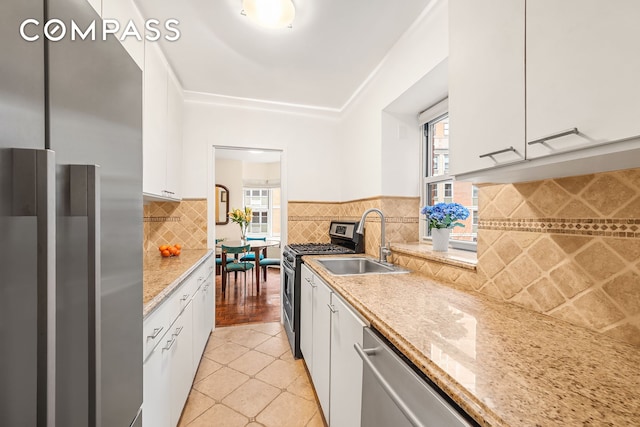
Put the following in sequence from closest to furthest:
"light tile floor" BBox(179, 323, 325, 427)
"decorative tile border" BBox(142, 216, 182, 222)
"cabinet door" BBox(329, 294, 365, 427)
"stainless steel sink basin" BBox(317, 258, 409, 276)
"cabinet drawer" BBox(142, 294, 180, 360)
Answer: "cabinet drawer" BBox(142, 294, 180, 360)
"cabinet door" BBox(329, 294, 365, 427)
"light tile floor" BBox(179, 323, 325, 427)
"stainless steel sink basin" BBox(317, 258, 409, 276)
"decorative tile border" BBox(142, 216, 182, 222)

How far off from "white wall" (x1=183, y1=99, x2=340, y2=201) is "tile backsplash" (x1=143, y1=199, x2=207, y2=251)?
0.14 meters

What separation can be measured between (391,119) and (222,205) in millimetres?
4530

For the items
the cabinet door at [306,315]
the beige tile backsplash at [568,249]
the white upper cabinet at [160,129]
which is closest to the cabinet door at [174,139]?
the white upper cabinet at [160,129]

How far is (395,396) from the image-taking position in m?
0.78

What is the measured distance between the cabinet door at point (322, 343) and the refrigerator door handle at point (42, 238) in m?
1.24

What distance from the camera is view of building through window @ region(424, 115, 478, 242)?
199cm

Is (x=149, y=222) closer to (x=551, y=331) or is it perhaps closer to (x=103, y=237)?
(x=103, y=237)

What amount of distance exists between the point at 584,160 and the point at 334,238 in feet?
8.06

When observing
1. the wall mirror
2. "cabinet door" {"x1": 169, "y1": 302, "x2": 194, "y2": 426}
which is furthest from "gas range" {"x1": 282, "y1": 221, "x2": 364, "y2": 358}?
the wall mirror

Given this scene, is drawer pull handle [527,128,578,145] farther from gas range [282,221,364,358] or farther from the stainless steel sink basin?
gas range [282,221,364,358]

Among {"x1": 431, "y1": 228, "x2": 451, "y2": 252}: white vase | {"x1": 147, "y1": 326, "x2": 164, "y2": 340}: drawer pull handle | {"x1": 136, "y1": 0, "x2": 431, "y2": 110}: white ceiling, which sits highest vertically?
{"x1": 136, "y1": 0, "x2": 431, "y2": 110}: white ceiling

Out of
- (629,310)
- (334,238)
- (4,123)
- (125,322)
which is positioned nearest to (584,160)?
(629,310)

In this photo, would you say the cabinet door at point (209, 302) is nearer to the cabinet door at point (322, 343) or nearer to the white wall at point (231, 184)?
the cabinet door at point (322, 343)

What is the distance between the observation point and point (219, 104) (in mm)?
2982
